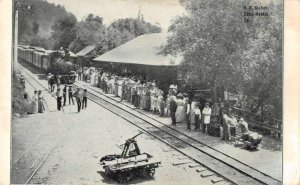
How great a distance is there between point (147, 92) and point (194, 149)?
4.88 ft

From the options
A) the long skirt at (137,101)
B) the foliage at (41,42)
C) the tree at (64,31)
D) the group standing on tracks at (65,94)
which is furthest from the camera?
the long skirt at (137,101)

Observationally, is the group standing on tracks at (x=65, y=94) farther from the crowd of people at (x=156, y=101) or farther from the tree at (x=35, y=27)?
the tree at (x=35, y=27)

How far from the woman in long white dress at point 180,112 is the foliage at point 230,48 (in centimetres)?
46

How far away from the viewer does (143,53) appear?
6992 mm

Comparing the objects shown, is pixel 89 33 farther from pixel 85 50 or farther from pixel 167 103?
pixel 167 103

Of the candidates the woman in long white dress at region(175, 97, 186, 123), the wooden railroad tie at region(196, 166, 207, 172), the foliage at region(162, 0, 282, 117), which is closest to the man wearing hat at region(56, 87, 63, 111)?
the foliage at region(162, 0, 282, 117)

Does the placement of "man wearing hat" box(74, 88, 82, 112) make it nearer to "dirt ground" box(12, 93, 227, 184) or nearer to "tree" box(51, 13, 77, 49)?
"dirt ground" box(12, 93, 227, 184)

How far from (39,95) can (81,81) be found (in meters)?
1.00

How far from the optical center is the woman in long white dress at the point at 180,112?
23.7ft

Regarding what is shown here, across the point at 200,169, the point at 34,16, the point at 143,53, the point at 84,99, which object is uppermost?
the point at 34,16

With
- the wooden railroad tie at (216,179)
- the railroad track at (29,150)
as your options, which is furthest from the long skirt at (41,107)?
the wooden railroad tie at (216,179)

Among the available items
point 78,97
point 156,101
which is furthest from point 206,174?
point 78,97

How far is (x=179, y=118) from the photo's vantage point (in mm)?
7277

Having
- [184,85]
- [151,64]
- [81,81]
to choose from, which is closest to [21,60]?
[81,81]
